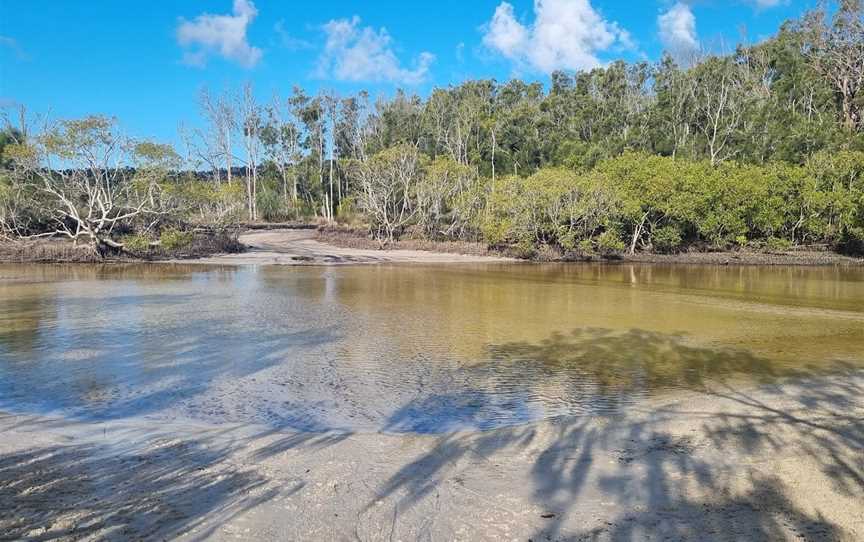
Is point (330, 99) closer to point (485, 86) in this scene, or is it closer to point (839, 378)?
point (485, 86)

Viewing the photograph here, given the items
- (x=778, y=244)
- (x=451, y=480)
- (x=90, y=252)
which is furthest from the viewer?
(x=778, y=244)

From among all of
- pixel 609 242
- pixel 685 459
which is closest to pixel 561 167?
pixel 609 242

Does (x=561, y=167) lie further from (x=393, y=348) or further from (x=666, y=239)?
(x=393, y=348)

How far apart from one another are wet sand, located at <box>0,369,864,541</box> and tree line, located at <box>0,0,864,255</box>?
112 ft

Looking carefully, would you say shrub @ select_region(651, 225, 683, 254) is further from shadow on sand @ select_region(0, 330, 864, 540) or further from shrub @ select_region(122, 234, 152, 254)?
shadow on sand @ select_region(0, 330, 864, 540)

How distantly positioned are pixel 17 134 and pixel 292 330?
178 ft

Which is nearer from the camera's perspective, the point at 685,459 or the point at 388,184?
the point at 685,459

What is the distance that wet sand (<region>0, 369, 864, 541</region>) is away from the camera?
15.2 feet

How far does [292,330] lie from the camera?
1506 centimetres

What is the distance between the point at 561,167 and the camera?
5150 centimetres

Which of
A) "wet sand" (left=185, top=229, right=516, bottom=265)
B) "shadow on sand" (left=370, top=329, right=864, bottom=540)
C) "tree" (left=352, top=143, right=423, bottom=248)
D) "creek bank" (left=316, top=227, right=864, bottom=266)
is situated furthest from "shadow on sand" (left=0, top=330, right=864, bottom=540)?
"tree" (left=352, top=143, right=423, bottom=248)

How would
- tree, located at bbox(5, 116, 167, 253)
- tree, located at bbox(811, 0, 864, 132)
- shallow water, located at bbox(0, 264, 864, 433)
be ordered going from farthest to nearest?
tree, located at bbox(811, 0, 864, 132)
tree, located at bbox(5, 116, 167, 253)
shallow water, located at bbox(0, 264, 864, 433)

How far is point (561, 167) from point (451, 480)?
159 feet

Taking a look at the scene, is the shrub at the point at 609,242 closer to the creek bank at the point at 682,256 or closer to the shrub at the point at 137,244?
the creek bank at the point at 682,256
